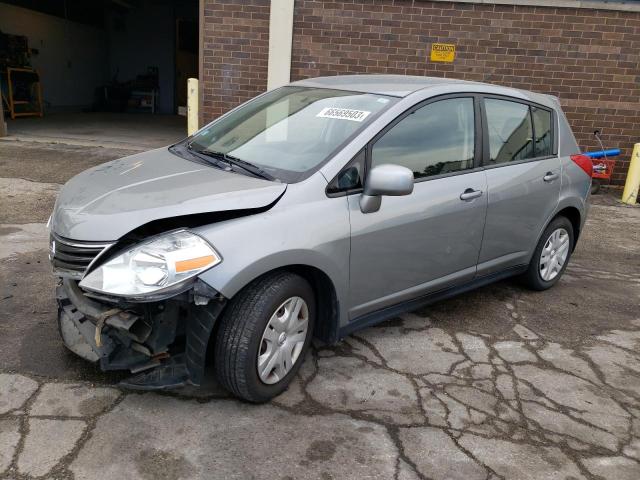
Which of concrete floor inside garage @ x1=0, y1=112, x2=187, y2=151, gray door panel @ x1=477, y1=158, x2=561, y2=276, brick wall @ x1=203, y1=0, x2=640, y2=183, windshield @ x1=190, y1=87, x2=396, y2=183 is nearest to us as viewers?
windshield @ x1=190, y1=87, x2=396, y2=183

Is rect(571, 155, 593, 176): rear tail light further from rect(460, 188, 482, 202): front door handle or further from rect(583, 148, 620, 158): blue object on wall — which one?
rect(583, 148, 620, 158): blue object on wall

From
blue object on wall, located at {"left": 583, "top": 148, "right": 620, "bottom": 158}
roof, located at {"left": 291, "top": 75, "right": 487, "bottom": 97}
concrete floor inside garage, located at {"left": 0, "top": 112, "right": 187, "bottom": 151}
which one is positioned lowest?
Answer: concrete floor inside garage, located at {"left": 0, "top": 112, "right": 187, "bottom": 151}

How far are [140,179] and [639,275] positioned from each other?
15.9 feet

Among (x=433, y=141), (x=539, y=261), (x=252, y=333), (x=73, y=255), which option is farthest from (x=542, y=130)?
(x=73, y=255)

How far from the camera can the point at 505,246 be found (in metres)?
4.11

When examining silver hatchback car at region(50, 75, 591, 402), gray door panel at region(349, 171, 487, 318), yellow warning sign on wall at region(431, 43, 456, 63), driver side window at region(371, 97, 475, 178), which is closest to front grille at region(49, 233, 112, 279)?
silver hatchback car at region(50, 75, 591, 402)

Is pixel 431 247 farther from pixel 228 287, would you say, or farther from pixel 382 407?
pixel 228 287

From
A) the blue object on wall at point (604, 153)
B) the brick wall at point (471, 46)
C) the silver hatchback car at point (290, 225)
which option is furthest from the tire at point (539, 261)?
A: the brick wall at point (471, 46)

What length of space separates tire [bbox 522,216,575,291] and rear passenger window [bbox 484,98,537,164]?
674mm

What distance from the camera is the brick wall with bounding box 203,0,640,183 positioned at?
858cm

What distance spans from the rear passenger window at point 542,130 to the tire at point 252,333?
254 centimetres

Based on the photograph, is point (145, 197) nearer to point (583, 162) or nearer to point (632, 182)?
point (583, 162)

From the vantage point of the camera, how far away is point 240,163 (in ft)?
10.7

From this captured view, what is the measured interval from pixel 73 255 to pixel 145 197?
443 mm
